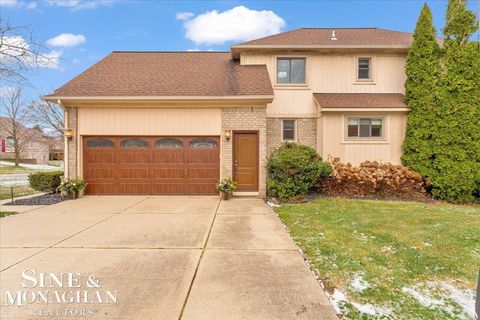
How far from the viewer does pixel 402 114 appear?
437 inches

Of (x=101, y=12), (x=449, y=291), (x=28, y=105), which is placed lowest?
(x=449, y=291)

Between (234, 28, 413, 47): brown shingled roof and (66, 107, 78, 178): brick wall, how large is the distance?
23.4 feet

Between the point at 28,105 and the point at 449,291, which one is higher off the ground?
the point at 28,105

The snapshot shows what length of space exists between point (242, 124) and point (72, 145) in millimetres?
6431

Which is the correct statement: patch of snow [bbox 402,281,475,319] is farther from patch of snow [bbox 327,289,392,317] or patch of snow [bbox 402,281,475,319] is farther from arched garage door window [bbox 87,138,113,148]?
arched garage door window [bbox 87,138,113,148]

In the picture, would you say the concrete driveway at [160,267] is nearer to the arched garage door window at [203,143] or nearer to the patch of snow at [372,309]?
the patch of snow at [372,309]

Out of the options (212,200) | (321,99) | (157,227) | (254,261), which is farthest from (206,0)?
(254,261)

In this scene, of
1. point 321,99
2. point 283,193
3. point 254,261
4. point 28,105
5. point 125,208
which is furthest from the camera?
point 28,105

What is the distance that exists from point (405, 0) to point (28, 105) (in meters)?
38.3

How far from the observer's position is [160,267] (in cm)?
406

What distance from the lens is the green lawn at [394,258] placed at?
313 cm

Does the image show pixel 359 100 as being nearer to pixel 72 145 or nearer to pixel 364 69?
pixel 364 69

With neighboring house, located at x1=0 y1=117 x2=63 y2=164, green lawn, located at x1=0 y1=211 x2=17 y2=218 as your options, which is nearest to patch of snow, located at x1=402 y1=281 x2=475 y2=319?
green lawn, located at x1=0 y1=211 x2=17 y2=218

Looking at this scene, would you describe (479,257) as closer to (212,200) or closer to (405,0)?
(212,200)
